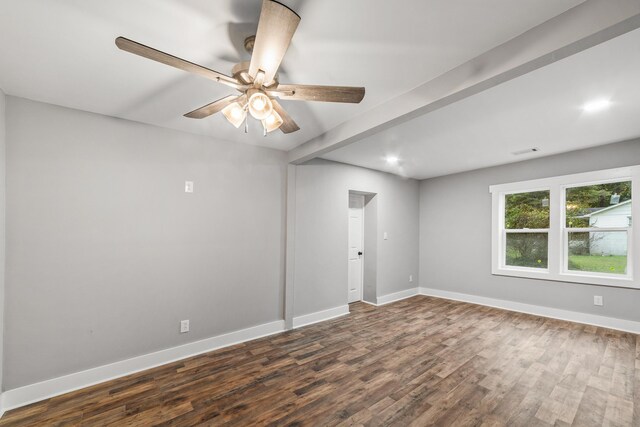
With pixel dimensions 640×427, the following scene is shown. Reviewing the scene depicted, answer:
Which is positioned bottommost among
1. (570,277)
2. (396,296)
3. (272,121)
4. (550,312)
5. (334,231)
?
(396,296)

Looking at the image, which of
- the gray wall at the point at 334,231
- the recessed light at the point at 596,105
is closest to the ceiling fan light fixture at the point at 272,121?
the gray wall at the point at 334,231

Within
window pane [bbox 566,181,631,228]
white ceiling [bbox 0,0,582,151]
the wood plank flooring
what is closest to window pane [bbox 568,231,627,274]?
window pane [bbox 566,181,631,228]

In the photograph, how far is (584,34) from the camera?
4.35 feet

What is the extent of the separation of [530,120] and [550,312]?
315cm

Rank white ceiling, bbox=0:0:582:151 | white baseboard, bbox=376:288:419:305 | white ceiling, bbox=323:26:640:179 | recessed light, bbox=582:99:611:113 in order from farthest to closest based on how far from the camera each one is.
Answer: white baseboard, bbox=376:288:419:305 < recessed light, bbox=582:99:611:113 < white ceiling, bbox=323:26:640:179 < white ceiling, bbox=0:0:582:151

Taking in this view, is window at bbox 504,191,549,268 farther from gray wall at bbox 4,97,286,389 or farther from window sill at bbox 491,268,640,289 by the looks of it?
gray wall at bbox 4,97,286,389

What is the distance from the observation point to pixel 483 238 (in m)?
5.02

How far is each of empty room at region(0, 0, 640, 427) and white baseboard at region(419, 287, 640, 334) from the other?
0.04 m

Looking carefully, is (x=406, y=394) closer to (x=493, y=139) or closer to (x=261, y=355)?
(x=261, y=355)

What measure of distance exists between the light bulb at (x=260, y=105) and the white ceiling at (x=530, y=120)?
173 cm

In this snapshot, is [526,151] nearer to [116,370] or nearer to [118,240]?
[118,240]

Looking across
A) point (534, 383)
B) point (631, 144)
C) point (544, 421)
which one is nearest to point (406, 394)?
point (544, 421)

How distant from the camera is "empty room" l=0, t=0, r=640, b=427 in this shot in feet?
5.13

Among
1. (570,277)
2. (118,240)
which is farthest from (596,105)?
(118,240)
